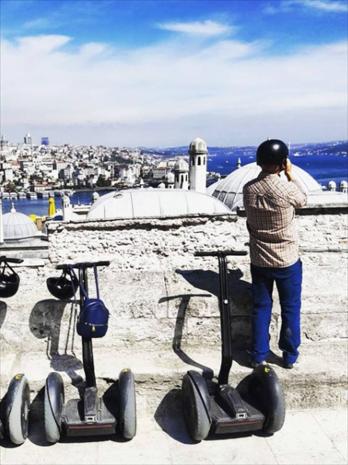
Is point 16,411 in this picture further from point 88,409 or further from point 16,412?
point 88,409

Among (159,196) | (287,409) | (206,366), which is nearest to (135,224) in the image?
(206,366)

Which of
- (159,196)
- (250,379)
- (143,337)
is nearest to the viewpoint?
(250,379)

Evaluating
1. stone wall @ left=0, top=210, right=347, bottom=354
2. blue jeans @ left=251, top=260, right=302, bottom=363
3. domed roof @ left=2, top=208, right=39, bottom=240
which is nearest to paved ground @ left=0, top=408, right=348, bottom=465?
blue jeans @ left=251, top=260, right=302, bottom=363

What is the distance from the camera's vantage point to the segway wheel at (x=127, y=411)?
114 inches

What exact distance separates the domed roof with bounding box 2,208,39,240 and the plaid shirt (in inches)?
1141

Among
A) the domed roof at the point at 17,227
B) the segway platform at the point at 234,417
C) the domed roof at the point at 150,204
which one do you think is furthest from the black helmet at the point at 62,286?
the domed roof at the point at 17,227

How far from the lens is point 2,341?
11.7 ft

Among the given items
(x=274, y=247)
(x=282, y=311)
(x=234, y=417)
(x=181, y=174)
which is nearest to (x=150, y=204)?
(x=282, y=311)

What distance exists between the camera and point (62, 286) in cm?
343

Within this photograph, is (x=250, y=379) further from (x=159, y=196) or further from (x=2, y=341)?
(x=159, y=196)

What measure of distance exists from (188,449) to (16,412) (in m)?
1.06

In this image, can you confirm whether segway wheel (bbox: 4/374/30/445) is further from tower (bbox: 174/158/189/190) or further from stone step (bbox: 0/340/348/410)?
tower (bbox: 174/158/189/190)

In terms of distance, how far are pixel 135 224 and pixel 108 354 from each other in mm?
2216

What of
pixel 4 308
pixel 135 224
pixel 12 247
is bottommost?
pixel 12 247
